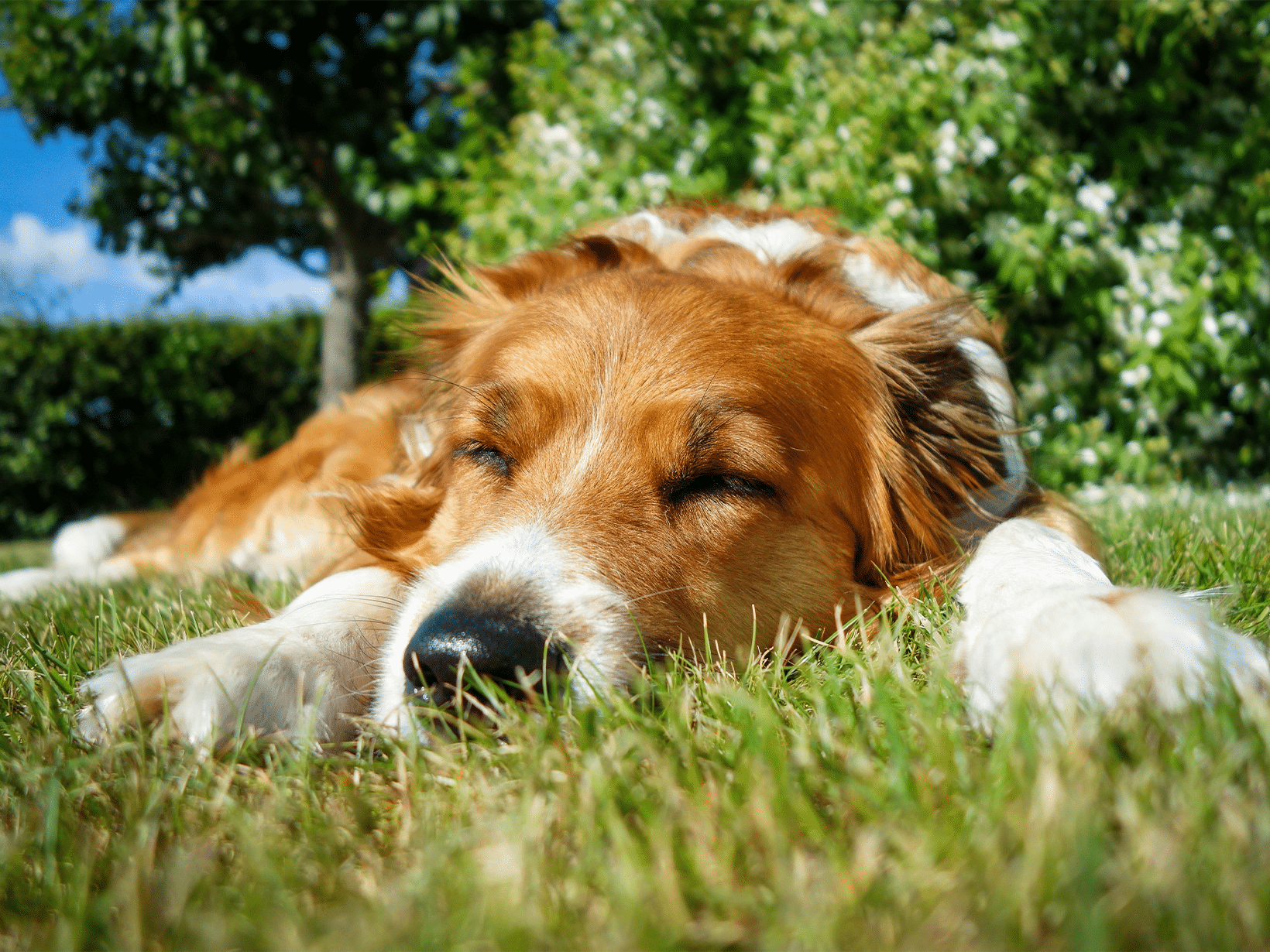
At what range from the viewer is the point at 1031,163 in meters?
4.47

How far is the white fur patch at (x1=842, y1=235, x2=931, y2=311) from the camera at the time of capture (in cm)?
282

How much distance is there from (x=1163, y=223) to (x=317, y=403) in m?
9.60

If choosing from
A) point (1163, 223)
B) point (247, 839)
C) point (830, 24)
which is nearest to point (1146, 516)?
point (1163, 223)

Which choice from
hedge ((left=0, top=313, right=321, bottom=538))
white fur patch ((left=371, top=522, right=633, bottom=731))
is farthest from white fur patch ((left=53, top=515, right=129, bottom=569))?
hedge ((left=0, top=313, right=321, bottom=538))

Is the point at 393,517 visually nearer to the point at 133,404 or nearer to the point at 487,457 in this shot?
the point at 487,457

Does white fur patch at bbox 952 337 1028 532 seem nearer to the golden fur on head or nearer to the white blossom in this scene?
the golden fur on head

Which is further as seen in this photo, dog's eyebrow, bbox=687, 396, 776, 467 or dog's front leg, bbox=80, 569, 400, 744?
dog's eyebrow, bbox=687, 396, 776, 467

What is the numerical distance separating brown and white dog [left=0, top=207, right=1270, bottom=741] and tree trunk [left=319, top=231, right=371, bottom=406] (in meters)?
6.69

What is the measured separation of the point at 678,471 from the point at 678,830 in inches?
41.2

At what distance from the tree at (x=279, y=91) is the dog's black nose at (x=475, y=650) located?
5049 mm

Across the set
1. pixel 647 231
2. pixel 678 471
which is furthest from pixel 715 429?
pixel 647 231

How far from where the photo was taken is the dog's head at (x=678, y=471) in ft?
5.47

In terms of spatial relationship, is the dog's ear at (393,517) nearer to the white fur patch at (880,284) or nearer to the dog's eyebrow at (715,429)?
the dog's eyebrow at (715,429)

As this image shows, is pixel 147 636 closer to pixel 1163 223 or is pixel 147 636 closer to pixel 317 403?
pixel 1163 223
